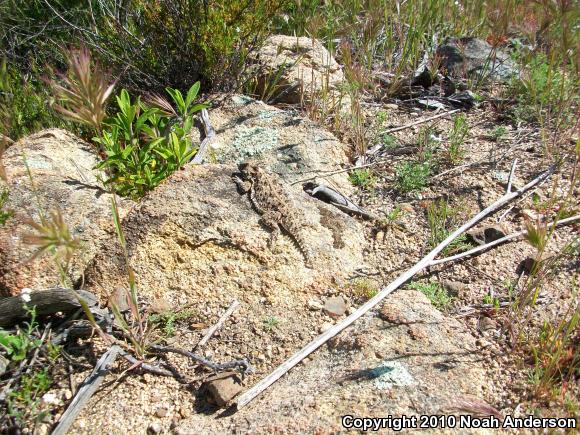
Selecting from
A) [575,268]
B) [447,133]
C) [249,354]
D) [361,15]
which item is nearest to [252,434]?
[249,354]

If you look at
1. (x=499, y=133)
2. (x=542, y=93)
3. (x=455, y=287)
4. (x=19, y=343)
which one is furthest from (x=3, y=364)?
(x=542, y=93)

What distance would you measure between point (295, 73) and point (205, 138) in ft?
4.57

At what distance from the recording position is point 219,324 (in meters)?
2.76

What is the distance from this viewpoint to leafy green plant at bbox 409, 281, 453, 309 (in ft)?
9.45

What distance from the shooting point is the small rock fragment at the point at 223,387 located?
231 centimetres

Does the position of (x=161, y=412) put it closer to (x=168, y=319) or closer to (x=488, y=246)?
(x=168, y=319)

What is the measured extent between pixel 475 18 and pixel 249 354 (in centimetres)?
508

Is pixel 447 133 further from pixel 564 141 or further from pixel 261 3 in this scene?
pixel 261 3

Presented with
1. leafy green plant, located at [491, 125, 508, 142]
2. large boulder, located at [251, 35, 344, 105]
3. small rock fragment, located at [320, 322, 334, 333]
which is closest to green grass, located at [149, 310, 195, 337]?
small rock fragment, located at [320, 322, 334, 333]

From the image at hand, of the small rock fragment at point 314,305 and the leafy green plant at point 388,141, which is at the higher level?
the leafy green plant at point 388,141

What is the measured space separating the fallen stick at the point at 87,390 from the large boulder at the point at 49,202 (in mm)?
637

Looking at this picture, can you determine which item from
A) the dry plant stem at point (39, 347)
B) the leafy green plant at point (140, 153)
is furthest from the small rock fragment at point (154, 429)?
the leafy green plant at point (140, 153)

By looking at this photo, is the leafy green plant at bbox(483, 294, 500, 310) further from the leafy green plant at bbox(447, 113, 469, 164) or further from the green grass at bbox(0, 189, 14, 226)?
the green grass at bbox(0, 189, 14, 226)

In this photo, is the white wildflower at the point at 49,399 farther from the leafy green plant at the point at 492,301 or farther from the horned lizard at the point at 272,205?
A: the leafy green plant at the point at 492,301
